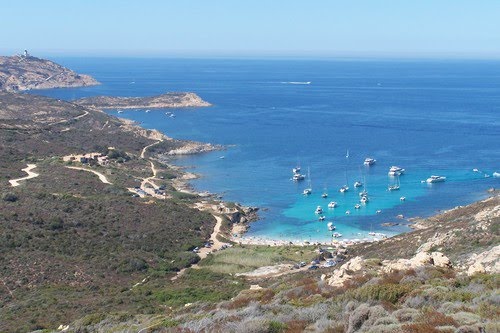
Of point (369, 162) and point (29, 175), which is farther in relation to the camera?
point (369, 162)

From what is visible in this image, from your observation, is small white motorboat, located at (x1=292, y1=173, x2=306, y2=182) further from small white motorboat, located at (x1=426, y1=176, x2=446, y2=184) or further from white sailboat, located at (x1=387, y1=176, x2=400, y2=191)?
small white motorboat, located at (x1=426, y1=176, x2=446, y2=184)

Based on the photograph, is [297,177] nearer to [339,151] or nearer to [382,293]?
[339,151]

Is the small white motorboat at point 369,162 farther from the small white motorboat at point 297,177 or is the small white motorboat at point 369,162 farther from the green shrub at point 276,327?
the green shrub at point 276,327

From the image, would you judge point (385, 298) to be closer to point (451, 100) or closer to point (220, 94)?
point (451, 100)

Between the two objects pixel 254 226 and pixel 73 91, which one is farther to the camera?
pixel 73 91

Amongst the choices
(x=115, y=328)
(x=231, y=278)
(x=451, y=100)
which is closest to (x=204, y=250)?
(x=231, y=278)

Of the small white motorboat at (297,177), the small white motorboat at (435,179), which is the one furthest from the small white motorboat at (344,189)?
the small white motorboat at (435,179)

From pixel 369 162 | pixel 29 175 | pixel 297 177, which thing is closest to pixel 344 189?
pixel 297 177

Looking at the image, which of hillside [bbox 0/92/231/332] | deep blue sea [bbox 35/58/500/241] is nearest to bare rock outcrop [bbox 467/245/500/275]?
hillside [bbox 0/92/231/332]
